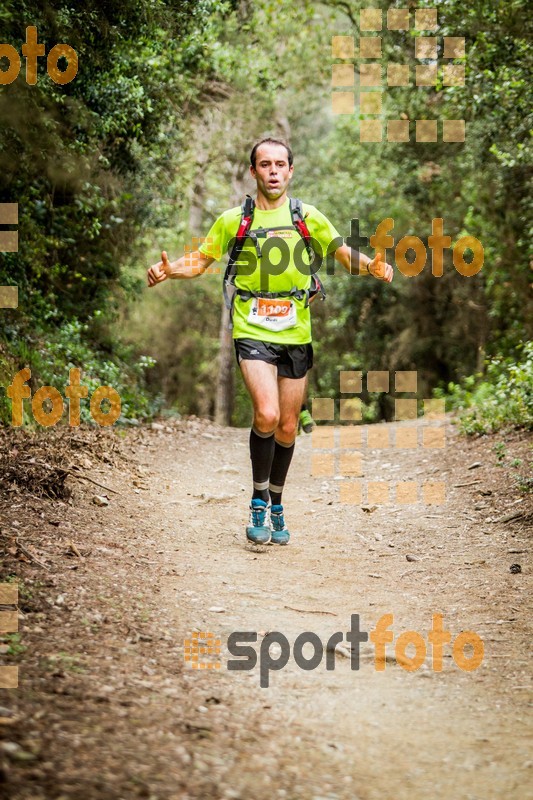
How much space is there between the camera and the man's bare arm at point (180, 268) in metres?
5.30

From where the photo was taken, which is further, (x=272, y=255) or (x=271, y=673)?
(x=272, y=255)

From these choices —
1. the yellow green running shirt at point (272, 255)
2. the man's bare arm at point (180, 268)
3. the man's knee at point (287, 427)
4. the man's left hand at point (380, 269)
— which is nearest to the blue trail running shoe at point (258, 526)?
the man's knee at point (287, 427)

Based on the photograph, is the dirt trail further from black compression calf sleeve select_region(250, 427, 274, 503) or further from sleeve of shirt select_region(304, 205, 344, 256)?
sleeve of shirt select_region(304, 205, 344, 256)

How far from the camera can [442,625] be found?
410 cm

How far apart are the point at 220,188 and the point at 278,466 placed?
17.9 m

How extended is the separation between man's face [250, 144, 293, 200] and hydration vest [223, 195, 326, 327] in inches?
4.7

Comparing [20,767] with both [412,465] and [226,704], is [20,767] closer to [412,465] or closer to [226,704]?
[226,704]

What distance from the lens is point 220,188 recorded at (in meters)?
22.5

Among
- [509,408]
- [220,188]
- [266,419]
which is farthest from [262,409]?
[220,188]

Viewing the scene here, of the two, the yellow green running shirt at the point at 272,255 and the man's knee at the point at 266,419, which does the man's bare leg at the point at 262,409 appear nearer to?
the man's knee at the point at 266,419

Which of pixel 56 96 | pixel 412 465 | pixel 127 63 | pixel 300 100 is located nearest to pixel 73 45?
pixel 56 96

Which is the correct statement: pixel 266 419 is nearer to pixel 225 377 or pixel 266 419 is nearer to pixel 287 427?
pixel 287 427

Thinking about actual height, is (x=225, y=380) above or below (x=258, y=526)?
A: below

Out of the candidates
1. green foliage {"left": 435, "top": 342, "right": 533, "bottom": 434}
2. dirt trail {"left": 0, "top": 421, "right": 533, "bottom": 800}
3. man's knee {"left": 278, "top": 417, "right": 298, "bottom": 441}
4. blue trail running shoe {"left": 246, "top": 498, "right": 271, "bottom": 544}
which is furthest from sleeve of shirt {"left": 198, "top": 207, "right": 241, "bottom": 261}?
green foliage {"left": 435, "top": 342, "right": 533, "bottom": 434}
